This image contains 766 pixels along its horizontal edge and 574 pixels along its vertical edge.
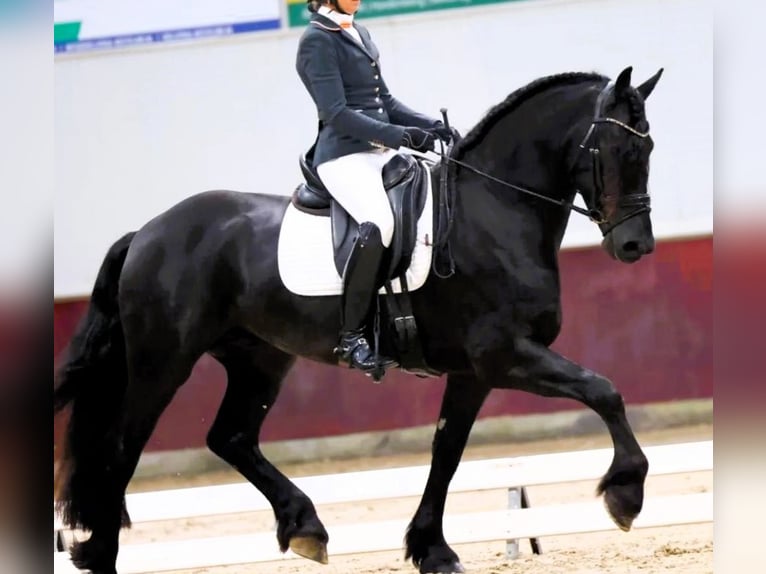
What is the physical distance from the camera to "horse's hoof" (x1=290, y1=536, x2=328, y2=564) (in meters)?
4.67

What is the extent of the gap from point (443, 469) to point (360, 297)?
87 cm

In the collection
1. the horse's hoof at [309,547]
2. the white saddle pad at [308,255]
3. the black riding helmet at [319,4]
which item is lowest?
the horse's hoof at [309,547]

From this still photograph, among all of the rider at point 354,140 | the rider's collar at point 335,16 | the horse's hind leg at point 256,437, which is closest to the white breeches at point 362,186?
the rider at point 354,140

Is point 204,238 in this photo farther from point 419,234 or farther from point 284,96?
point 284,96

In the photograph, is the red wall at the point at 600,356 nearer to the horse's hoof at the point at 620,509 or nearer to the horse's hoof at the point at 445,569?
the horse's hoof at the point at 445,569

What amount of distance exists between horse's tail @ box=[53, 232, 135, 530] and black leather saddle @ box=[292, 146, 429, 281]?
1038mm

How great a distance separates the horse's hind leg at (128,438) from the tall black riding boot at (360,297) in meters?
0.79

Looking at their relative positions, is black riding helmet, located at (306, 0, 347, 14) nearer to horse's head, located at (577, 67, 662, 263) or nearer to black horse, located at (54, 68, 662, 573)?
black horse, located at (54, 68, 662, 573)

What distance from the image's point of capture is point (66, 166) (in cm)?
947

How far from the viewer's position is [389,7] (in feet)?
30.2

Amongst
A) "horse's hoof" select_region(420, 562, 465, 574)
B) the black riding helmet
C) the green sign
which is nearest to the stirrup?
"horse's hoof" select_region(420, 562, 465, 574)

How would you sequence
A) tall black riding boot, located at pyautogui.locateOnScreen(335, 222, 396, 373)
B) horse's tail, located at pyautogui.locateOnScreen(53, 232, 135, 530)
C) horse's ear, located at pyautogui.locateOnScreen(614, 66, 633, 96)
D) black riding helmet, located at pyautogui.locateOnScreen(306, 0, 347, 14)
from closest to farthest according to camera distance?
horse's ear, located at pyautogui.locateOnScreen(614, 66, 633, 96), tall black riding boot, located at pyautogui.locateOnScreen(335, 222, 396, 373), black riding helmet, located at pyautogui.locateOnScreen(306, 0, 347, 14), horse's tail, located at pyautogui.locateOnScreen(53, 232, 135, 530)

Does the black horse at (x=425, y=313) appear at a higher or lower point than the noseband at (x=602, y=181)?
lower

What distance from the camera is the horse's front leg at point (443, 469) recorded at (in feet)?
15.2
